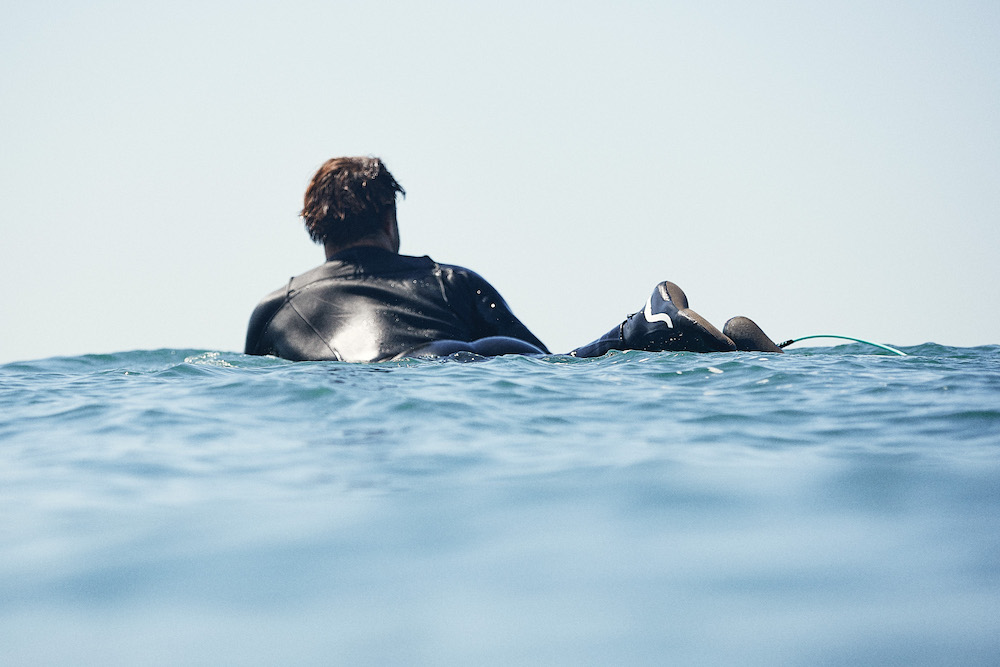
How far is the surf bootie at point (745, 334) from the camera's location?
20.4 ft

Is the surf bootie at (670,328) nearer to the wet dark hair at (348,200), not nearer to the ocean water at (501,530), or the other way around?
the ocean water at (501,530)

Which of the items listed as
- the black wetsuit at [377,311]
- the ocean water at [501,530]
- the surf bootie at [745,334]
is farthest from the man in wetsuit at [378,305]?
the ocean water at [501,530]

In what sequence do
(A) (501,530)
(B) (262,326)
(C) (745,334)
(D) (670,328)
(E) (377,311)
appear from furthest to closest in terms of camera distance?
(C) (745,334), (D) (670,328), (B) (262,326), (E) (377,311), (A) (501,530)

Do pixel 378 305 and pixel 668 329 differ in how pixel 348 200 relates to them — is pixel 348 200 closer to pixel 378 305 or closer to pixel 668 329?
pixel 378 305

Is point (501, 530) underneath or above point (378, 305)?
underneath

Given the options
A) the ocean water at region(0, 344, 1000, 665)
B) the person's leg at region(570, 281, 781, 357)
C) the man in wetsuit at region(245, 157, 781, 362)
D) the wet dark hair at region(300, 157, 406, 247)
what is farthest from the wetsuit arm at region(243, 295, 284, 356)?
the person's leg at region(570, 281, 781, 357)

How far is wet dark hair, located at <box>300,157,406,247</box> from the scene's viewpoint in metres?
5.65

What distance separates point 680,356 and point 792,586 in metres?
3.62

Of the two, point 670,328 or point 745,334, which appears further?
point 745,334

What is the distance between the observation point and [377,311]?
17.7ft

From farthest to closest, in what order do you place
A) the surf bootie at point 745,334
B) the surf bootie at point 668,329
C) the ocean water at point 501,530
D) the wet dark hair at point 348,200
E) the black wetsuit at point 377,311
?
1. the surf bootie at point 745,334
2. the surf bootie at point 668,329
3. the wet dark hair at point 348,200
4. the black wetsuit at point 377,311
5. the ocean water at point 501,530

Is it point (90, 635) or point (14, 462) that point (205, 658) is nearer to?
point (90, 635)

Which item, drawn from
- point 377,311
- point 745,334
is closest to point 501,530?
point 377,311

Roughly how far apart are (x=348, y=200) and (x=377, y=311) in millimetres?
822
